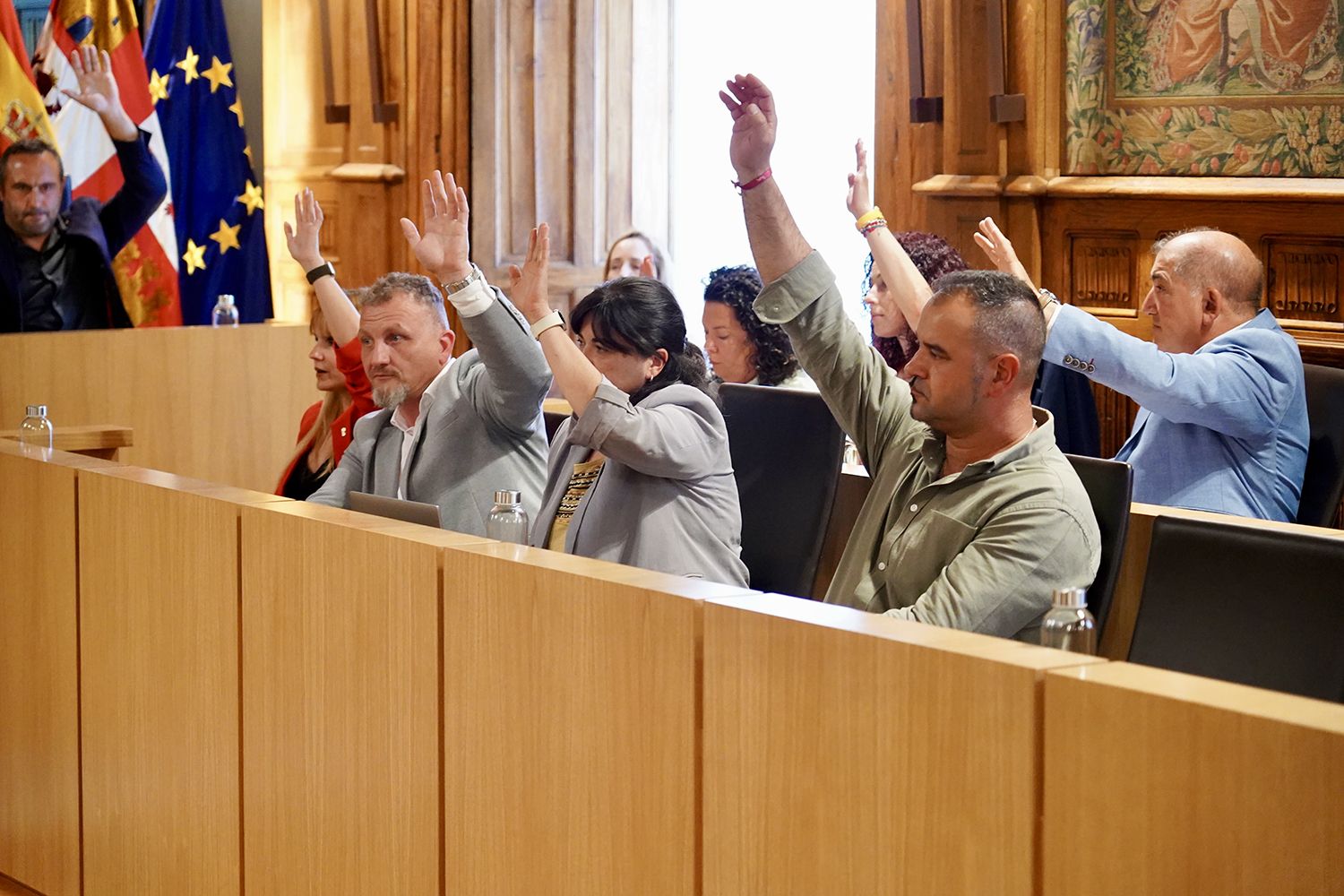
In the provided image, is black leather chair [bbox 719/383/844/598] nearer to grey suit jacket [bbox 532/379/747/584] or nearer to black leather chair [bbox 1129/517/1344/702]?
grey suit jacket [bbox 532/379/747/584]

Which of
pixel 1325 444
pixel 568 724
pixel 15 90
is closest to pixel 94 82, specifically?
pixel 15 90

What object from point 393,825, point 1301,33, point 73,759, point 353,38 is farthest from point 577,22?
point 393,825

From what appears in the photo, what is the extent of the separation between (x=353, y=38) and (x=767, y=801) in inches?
218

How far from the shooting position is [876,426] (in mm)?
2580

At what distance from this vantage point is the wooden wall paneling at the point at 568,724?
1630 mm

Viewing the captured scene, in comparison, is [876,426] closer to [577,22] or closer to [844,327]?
[844,327]

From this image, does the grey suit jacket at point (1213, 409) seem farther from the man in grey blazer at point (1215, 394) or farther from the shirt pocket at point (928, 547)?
the shirt pocket at point (928, 547)

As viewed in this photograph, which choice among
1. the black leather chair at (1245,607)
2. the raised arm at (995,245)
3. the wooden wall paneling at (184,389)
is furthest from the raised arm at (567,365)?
the wooden wall paneling at (184,389)

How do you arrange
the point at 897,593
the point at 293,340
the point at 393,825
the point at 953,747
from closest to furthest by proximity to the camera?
the point at 953,747 → the point at 393,825 → the point at 897,593 → the point at 293,340

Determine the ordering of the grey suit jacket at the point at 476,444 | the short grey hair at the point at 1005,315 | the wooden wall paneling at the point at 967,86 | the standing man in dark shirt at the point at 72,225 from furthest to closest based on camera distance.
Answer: the standing man in dark shirt at the point at 72,225
the wooden wall paneling at the point at 967,86
the grey suit jacket at the point at 476,444
the short grey hair at the point at 1005,315

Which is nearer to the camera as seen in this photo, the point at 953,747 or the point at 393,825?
the point at 953,747

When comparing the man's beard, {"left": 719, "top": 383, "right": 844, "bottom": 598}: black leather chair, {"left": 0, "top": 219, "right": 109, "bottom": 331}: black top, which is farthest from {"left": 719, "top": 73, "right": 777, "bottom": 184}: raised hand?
{"left": 0, "top": 219, "right": 109, "bottom": 331}: black top

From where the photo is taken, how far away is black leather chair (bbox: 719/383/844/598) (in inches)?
117

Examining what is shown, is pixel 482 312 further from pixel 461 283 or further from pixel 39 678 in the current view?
pixel 39 678
